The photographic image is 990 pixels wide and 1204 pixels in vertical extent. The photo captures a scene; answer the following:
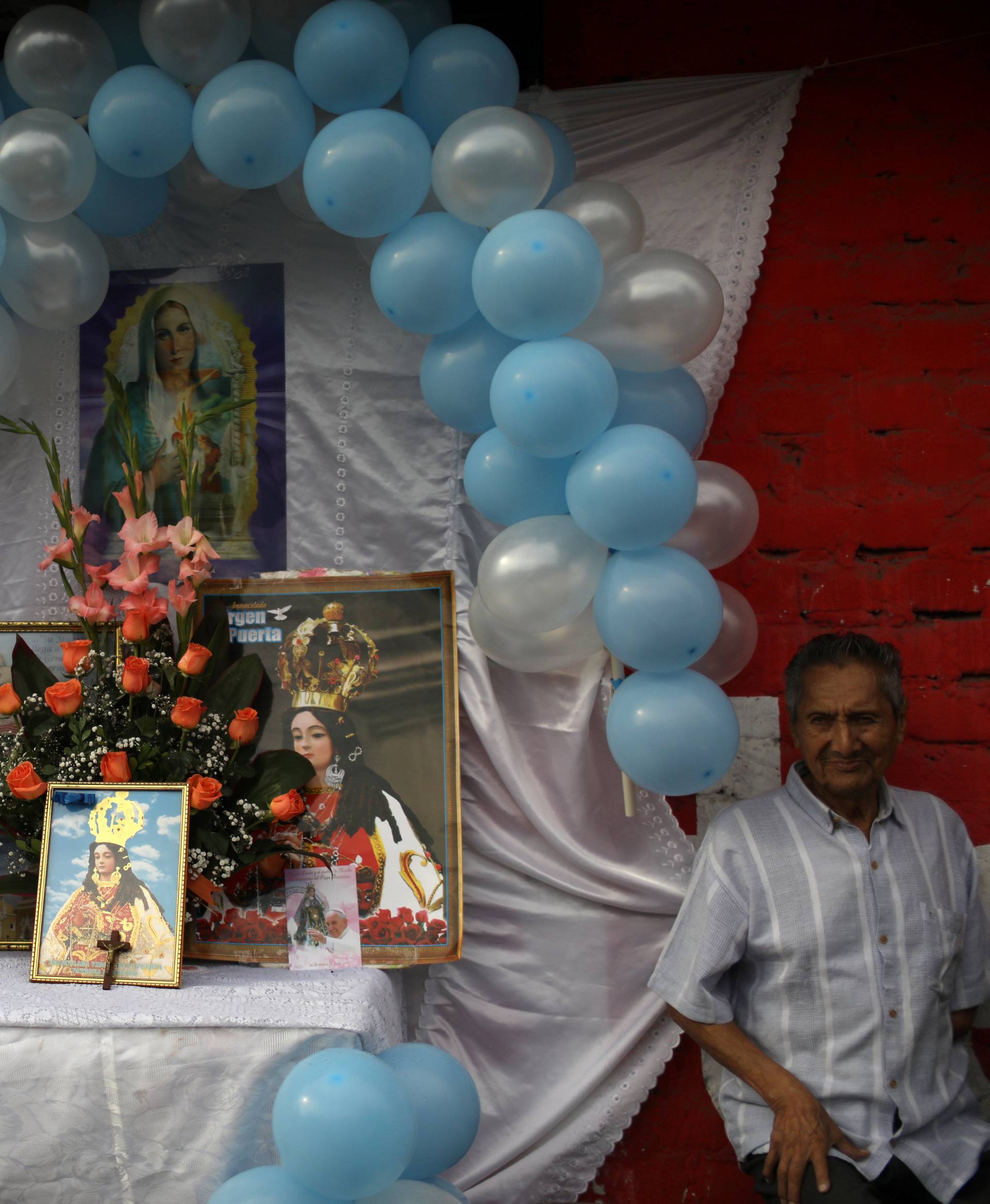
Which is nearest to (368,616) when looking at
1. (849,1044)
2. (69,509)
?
(69,509)

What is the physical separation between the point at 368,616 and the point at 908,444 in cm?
125

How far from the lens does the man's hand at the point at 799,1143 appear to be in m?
1.83

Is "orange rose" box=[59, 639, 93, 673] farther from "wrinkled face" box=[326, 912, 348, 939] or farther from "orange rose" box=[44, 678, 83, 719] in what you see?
"wrinkled face" box=[326, 912, 348, 939]


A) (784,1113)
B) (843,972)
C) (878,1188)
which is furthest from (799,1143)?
(843,972)

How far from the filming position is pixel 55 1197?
190cm

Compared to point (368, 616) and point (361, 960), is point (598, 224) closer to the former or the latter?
point (368, 616)

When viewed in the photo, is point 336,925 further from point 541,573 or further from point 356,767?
point 541,573

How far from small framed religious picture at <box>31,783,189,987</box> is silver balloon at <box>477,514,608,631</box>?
2.37 feet

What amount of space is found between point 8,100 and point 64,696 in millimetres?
1241

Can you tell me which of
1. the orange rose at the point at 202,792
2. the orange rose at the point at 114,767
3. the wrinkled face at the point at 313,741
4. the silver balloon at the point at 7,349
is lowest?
the orange rose at the point at 202,792

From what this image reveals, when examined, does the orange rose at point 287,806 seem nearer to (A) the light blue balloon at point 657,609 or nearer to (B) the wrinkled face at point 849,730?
(A) the light blue balloon at point 657,609

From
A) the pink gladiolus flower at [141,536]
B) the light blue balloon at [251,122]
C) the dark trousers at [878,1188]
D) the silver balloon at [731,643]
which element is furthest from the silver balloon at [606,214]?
the dark trousers at [878,1188]

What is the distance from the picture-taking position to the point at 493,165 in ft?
6.23

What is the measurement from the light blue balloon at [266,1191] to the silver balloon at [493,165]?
5.42 ft
